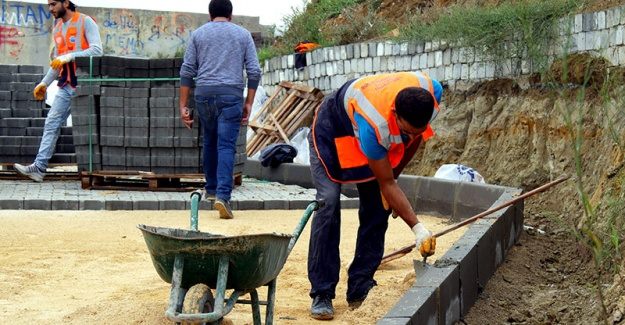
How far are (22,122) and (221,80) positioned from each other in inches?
202

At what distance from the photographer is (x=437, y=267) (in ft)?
20.3

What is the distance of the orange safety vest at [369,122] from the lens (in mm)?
6055

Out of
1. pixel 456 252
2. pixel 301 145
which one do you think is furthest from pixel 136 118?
pixel 456 252

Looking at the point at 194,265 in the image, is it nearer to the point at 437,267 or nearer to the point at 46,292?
the point at 437,267

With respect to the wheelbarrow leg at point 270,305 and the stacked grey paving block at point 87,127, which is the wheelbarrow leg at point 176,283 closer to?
the wheelbarrow leg at point 270,305

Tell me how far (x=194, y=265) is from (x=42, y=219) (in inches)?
221

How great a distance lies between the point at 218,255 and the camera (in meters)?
5.35

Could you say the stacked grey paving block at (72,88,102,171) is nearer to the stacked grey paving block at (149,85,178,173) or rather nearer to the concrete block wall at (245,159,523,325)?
the stacked grey paving block at (149,85,178,173)

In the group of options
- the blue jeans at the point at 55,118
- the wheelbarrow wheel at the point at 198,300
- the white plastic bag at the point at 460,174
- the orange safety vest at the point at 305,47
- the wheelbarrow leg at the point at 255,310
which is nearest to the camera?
the wheelbarrow wheel at the point at 198,300

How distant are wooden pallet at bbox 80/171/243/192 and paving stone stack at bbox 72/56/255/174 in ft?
0.31

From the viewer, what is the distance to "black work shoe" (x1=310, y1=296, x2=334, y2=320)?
21.4 feet

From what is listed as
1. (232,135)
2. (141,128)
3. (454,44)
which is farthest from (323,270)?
(454,44)

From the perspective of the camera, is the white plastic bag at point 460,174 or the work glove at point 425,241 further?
the white plastic bag at point 460,174

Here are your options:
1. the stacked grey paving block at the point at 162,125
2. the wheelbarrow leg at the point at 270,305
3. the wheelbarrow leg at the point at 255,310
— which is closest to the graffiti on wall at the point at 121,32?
the stacked grey paving block at the point at 162,125
